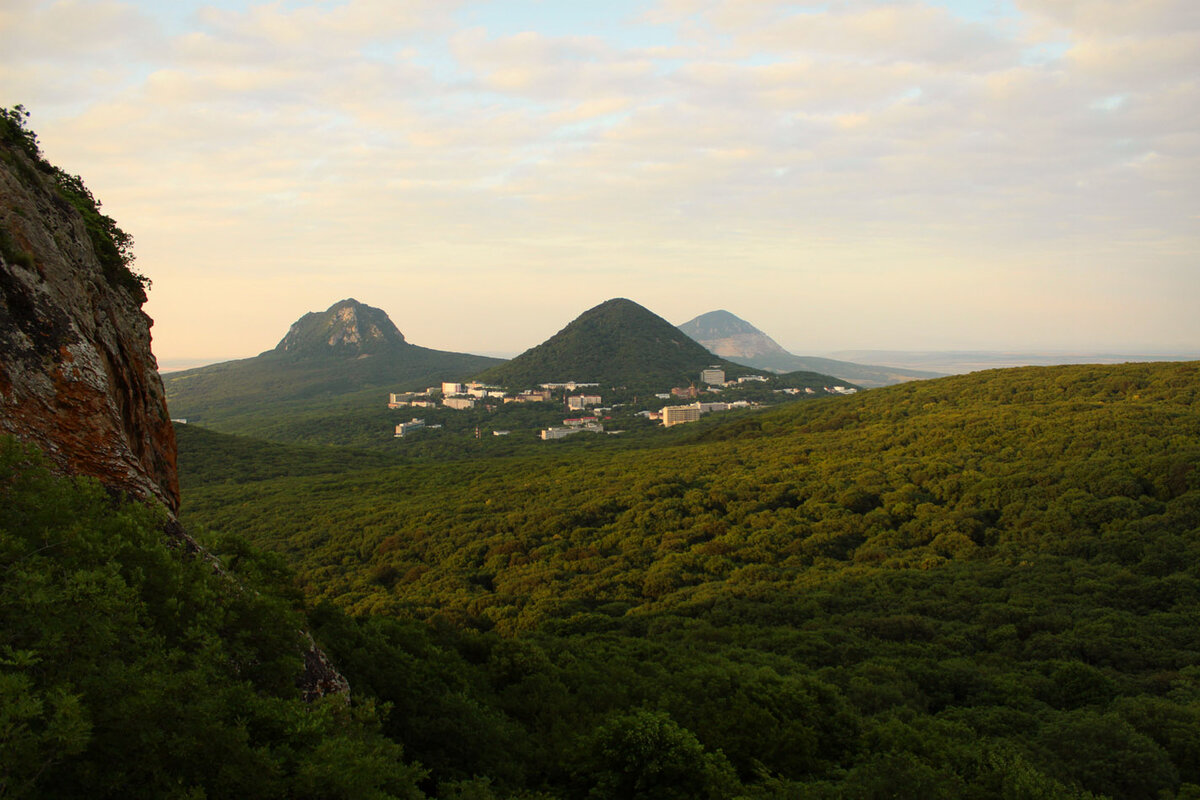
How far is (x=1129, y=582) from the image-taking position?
2769 cm

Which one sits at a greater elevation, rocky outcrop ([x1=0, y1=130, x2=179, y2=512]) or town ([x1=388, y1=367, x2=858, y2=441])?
rocky outcrop ([x1=0, y1=130, x2=179, y2=512])

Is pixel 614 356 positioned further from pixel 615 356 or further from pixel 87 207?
pixel 87 207

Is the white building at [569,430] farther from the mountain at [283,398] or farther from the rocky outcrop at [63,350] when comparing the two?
the rocky outcrop at [63,350]

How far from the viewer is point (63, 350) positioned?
1091cm

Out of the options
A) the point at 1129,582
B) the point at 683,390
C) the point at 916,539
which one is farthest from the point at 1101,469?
the point at 683,390

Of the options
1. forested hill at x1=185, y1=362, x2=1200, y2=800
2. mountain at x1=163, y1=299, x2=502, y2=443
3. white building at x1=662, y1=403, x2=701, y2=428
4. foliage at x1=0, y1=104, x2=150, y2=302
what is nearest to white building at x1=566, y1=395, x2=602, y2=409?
white building at x1=662, y1=403, x2=701, y2=428

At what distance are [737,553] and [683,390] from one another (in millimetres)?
101650

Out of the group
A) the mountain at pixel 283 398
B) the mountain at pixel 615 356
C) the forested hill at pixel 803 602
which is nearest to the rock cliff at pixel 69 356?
the forested hill at pixel 803 602

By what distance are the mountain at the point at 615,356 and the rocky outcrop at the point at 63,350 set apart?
427ft

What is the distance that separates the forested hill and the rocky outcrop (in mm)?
6196

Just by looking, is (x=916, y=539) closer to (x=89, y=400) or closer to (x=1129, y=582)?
(x=1129, y=582)

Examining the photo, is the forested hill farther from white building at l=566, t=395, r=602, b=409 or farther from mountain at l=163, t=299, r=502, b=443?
white building at l=566, t=395, r=602, b=409

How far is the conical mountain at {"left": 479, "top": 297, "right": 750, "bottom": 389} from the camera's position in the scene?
495 ft

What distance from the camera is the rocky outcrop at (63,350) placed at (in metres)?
10.2
